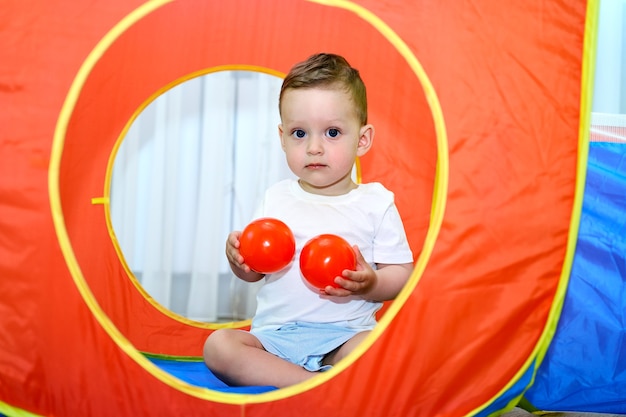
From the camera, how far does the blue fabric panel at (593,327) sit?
3.72ft

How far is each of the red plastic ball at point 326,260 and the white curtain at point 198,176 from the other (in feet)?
3.63

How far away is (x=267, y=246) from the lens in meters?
1.14

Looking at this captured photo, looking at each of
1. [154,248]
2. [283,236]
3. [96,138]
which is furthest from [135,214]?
[283,236]

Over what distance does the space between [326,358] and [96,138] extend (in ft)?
2.21

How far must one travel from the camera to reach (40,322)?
953 mm

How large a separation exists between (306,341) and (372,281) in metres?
0.16

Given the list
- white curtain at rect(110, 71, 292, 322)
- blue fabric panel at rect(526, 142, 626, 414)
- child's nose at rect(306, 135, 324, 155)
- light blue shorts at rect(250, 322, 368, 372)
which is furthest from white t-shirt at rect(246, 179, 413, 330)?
white curtain at rect(110, 71, 292, 322)

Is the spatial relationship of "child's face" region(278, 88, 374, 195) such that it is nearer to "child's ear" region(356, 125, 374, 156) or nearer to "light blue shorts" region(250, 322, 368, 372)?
"child's ear" region(356, 125, 374, 156)

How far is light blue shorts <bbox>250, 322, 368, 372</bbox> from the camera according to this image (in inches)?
46.9

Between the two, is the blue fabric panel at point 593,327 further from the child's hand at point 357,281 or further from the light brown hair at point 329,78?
the light brown hair at point 329,78

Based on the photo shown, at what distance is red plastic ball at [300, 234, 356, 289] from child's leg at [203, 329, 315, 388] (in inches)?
5.7

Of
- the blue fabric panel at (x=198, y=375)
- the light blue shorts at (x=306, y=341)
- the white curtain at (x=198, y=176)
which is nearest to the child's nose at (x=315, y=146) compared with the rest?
the light blue shorts at (x=306, y=341)

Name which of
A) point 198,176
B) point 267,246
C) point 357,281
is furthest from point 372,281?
point 198,176

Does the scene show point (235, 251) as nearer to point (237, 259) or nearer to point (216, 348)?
point (237, 259)
